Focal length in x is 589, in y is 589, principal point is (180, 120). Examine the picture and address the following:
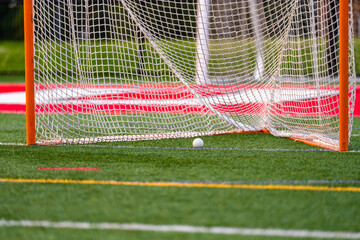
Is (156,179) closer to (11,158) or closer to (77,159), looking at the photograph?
(77,159)

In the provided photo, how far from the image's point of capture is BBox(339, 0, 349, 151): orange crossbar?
4.29 m

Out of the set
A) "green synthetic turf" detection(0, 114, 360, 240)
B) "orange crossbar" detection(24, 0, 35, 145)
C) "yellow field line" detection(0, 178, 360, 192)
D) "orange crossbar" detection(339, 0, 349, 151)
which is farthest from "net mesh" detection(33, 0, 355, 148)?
"yellow field line" detection(0, 178, 360, 192)

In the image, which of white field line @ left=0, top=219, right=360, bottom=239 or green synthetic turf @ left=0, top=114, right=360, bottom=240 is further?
green synthetic turf @ left=0, top=114, right=360, bottom=240

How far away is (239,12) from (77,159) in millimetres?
2269

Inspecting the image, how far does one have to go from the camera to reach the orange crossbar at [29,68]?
463 centimetres

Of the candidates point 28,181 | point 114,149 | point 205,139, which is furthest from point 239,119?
point 28,181

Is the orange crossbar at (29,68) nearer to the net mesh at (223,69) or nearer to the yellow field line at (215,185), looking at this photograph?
the net mesh at (223,69)

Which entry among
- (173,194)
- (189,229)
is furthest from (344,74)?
(189,229)

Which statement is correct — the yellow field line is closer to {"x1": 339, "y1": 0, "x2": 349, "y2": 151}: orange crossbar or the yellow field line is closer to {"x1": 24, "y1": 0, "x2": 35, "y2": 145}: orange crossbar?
{"x1": 339, "y1": 0, "x2": 349, "y2": 151}: orange crossbar

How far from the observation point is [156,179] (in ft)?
11.1

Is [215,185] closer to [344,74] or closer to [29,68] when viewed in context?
[344,74]

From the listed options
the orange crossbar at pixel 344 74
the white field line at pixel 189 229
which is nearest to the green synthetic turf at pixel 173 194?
the white field line at pixel 189 229

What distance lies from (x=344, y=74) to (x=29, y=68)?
2426mm

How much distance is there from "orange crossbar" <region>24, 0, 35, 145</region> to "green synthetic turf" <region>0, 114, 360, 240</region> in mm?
226
